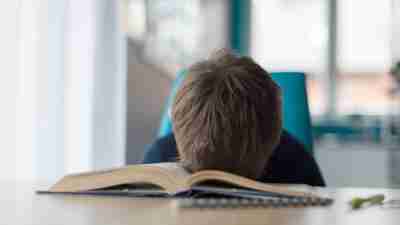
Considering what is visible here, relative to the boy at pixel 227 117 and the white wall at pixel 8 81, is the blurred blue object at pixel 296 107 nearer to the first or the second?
the white wall at pixel 8 81

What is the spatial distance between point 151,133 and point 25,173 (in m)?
1.68

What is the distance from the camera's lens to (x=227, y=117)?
1.02 meters

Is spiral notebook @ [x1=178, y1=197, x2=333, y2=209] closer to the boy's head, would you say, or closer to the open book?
the open book

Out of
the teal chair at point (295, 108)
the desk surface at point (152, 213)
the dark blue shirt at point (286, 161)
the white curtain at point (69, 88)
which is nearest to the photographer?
the desk surface at point (152, 213)

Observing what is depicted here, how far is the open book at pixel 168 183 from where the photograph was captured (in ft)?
2.85

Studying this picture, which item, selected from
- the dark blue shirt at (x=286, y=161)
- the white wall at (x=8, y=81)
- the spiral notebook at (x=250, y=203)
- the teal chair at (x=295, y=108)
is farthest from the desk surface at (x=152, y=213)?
the teal chair at (x=295, y=108)

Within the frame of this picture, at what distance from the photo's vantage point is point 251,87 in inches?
42.0

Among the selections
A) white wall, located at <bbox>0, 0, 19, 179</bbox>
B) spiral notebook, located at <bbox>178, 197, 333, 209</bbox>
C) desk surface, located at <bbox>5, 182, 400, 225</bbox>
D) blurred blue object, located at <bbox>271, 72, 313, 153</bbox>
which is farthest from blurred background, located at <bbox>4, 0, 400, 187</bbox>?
spiral notebook, located at <bbox>178, 197, 333, 209</bbox>

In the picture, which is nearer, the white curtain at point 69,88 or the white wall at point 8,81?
the white wall at point 8,81

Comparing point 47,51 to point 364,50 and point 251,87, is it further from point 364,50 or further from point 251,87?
point 364,50

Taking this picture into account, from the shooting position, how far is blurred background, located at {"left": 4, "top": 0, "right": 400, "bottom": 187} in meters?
1.76

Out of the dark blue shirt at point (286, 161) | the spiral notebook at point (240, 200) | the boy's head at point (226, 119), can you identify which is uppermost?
the boy's head at point (226, 119)

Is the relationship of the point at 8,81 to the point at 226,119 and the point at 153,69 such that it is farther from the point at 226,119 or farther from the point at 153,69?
the point at 153,69

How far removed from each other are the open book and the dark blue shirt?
50cm
